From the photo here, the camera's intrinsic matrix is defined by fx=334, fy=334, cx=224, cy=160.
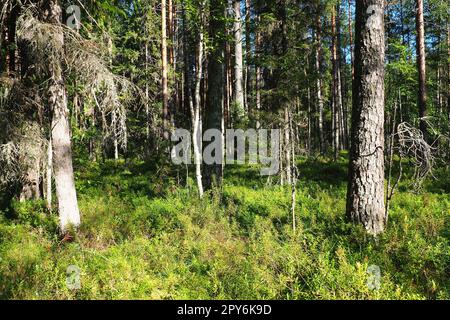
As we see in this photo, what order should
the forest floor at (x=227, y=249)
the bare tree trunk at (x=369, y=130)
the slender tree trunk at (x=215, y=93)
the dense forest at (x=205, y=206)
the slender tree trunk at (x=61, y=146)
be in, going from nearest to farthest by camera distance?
the forest floor at (x=227, y=249) < the dense forest at (x=205, y=206) < the bare tree trunk at (x=369, y=130) < the slender tree trunk at (x=61, y=146) < the slender tree trunk at (x=215, y=93)

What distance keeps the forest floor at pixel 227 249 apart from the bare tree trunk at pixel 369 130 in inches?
16.0

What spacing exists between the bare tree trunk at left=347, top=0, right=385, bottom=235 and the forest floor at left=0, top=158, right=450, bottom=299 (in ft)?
1.34

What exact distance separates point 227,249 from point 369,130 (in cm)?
347

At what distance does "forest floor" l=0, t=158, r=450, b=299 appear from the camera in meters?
4.72

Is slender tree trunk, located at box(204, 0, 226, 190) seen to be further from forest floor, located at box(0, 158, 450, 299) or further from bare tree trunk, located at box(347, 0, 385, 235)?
bare tree trunk, located at box(347, 0, 385, 235)

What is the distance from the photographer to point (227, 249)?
604 centimetres

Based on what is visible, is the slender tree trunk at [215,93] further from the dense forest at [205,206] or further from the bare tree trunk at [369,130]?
the bare tree trunk at [369,130]

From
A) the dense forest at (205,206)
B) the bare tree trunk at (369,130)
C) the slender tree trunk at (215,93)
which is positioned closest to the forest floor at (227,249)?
the dense forest at (205,206)

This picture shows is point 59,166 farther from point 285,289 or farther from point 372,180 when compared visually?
point 372,180

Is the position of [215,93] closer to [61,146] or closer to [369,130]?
[61,146]

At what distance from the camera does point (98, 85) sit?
6789 mm

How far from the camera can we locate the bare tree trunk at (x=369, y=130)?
20.6 ft
